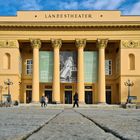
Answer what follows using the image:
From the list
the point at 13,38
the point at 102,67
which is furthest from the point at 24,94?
the point at 102,67

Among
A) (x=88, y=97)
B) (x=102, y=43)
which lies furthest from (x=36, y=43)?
(x=88, y=97)

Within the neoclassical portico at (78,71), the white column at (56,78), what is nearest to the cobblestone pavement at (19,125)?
the white column at (56,78)

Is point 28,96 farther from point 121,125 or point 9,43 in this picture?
point 121,125

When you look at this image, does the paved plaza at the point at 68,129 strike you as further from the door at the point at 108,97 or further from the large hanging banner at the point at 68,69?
the door at the point at 108,97

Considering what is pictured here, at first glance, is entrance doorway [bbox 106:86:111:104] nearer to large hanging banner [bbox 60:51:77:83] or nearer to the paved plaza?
large hanging banner [bbox 60:51:77:83]

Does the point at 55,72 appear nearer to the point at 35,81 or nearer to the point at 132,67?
the point at 35,81

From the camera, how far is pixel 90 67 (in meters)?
54.6

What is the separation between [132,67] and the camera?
5397cm

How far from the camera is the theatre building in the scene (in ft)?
175

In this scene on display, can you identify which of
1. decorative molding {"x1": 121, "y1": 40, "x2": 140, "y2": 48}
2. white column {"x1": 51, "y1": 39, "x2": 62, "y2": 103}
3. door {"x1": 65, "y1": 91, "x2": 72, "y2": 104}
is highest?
decorative molding {"x1": 121, "y1": 40, "x2": 140, "y2": 48}

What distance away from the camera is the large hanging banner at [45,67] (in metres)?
54.4

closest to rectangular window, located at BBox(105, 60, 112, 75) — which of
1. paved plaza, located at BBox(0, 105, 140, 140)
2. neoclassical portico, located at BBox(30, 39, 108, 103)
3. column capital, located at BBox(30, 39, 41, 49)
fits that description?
neoclassical portico, located at BBox(30, 39, 108, 103)

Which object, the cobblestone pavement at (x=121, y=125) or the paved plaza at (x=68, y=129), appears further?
the cobblestone pavement at (x=121, y=125)

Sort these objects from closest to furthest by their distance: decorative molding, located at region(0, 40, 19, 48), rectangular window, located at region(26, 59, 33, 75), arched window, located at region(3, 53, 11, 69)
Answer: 1. decorative molding, located at region(0, 40, 19, 48)
2. arched window, located at region(3, 53, 11, 69)
3. rectangular window, located at region(26, 59, 33, 75)
